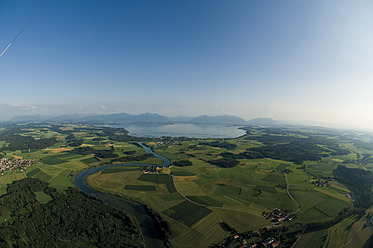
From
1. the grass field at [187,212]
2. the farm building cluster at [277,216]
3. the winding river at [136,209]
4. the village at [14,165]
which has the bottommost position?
the winding river at [136,209]

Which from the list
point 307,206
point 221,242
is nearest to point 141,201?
point 221,242

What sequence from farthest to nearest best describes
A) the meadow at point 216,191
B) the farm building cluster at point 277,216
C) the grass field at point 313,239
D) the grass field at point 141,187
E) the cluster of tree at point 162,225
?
the grass field at point 141,187 → the farm building cluster at point 277,216 → the meadow at point 216,191 → the cluster of tree at point 162,225 → the grass field at point 313,239

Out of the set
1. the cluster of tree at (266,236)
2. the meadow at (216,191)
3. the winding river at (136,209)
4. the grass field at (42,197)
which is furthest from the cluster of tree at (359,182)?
the grass field at (42,197)

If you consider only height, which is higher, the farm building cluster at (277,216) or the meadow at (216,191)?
the farm building cluster at (277,216)

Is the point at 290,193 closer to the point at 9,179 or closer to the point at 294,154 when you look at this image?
the point at 294,154

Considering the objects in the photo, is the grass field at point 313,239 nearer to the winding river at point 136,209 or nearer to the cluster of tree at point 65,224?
the winding river at point 136,209

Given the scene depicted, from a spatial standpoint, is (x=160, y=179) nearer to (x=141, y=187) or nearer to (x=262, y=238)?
(x=141, y=187)

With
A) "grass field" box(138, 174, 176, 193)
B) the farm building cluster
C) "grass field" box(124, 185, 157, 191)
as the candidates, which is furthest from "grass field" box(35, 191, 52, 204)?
the farm building cluster

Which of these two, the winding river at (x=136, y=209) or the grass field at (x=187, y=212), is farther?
the grass field at (x=187, y=212)
